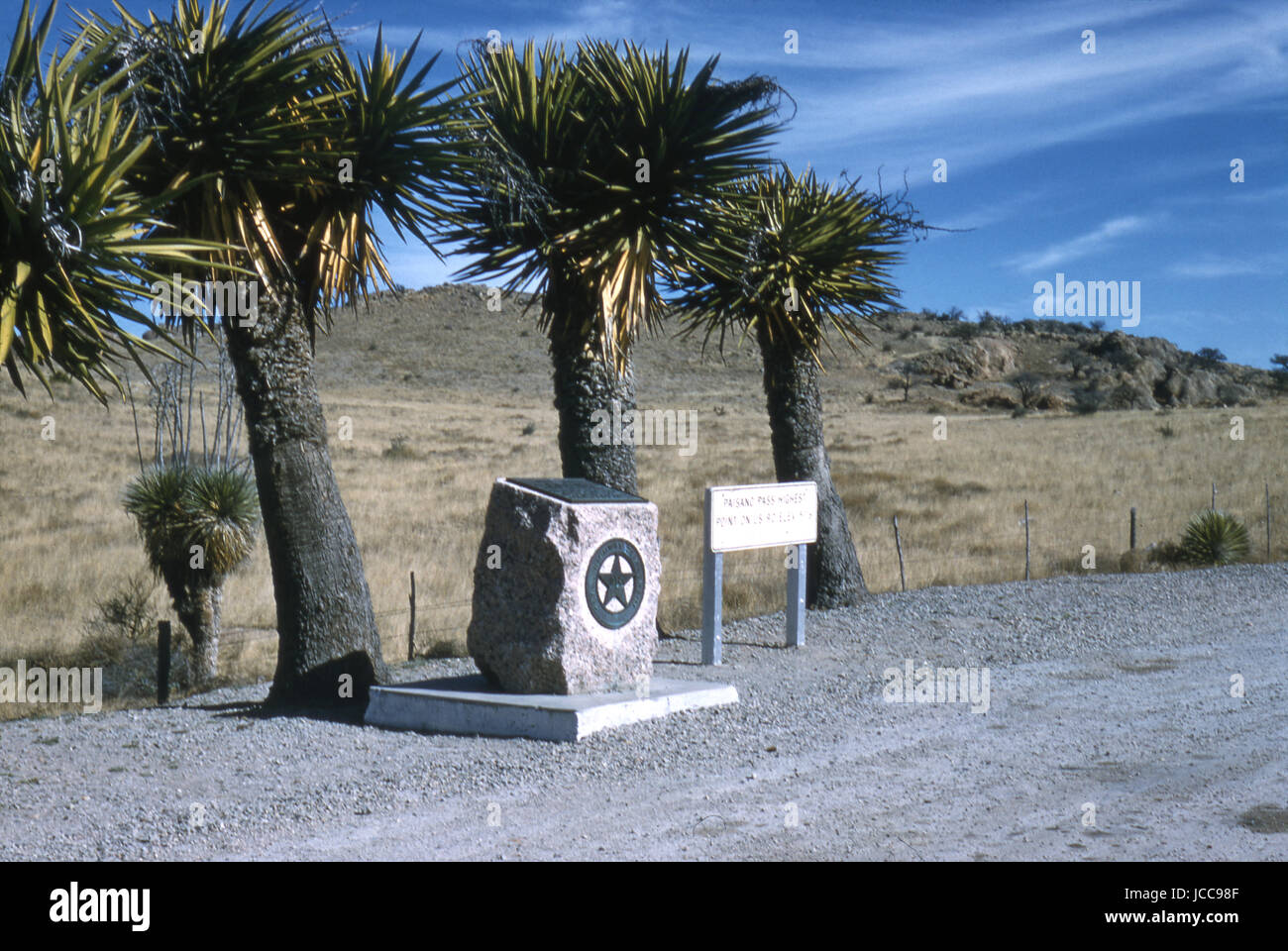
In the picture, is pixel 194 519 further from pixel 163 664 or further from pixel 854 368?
pixel 854 368

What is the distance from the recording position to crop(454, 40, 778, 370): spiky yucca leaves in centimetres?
1072

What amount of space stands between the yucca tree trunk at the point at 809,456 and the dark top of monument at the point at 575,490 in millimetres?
5409

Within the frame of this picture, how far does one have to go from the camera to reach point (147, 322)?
6.64 metres

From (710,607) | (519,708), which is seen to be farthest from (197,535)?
(710,607)

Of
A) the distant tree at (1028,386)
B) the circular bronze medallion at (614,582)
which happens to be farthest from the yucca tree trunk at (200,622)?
the distant tree at (1028,386)

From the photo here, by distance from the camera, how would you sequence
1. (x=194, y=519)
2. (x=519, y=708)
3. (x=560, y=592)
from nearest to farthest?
(x=519, y=708)
(x=560, y=592)
(x=194, y=519)

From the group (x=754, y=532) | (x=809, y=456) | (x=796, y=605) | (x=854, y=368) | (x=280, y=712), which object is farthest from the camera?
(x=854, y=368)

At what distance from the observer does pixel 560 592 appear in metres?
8.58

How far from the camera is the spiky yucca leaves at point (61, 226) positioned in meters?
6.46

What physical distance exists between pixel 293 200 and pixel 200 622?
15.2 ft

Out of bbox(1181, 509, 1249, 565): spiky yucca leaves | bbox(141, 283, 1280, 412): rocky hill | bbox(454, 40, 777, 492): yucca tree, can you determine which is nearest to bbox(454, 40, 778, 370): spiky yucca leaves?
bbox(454, 40, 777, 492): yucca tree

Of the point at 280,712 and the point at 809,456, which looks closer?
the point at 280,712

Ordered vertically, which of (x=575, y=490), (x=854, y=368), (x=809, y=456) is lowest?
(x=575, y=490)
